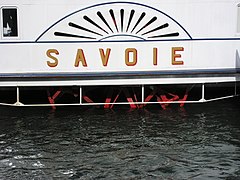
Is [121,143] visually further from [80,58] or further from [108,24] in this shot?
[108,24]

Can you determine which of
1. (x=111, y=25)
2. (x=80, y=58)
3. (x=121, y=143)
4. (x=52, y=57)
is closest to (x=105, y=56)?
(x=80, y=58)

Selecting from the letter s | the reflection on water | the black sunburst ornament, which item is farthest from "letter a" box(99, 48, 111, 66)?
the reflection on water

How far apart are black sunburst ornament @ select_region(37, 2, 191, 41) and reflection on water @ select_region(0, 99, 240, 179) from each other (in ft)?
7.25

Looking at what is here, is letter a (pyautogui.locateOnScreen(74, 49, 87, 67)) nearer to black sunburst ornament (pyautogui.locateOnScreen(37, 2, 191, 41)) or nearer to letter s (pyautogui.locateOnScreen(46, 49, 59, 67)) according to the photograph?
black sunburst ornament (pyautogui.locateOnScreen(37, 2, 191, 41))

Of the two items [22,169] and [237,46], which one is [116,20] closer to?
[237,46]

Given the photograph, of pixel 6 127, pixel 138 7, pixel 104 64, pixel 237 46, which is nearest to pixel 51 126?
pixel 6 127

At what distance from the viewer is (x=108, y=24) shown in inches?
479

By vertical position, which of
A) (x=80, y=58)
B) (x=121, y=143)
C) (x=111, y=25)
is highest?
(x=111, y=25)

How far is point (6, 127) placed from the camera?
11.9 metres

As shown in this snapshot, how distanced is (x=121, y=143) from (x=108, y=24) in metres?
3.34

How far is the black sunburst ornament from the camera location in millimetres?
12141

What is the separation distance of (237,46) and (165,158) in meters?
4.43

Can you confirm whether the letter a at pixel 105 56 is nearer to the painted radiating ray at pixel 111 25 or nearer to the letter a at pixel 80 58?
the painted radiating ray at pixel 111 25

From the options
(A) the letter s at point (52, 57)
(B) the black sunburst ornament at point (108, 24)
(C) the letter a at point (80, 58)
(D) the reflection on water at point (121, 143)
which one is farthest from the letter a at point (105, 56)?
(D) the reflection on water at point (121, 143)
